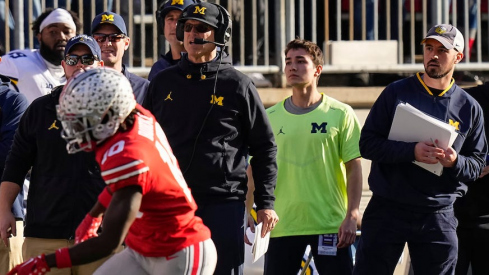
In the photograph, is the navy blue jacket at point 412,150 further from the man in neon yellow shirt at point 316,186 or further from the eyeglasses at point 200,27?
the eyeglasses at point 200,27

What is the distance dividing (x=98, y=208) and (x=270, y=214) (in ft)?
Result: 6.16

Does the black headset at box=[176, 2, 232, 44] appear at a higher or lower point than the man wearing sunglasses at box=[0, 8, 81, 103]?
higher

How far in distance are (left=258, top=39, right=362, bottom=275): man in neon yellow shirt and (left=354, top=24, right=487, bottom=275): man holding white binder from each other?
0.44m

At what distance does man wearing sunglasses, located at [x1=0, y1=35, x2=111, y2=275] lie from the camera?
758 centimetres

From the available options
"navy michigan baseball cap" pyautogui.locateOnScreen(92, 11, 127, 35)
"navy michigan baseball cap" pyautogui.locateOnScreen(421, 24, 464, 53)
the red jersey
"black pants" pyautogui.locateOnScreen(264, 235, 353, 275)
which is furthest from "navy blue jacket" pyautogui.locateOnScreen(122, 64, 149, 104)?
the red jersey

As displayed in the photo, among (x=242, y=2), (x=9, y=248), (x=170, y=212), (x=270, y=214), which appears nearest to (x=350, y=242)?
(x=270, y=214)

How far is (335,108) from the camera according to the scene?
29.1 ft

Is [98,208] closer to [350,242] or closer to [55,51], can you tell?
[350,242]

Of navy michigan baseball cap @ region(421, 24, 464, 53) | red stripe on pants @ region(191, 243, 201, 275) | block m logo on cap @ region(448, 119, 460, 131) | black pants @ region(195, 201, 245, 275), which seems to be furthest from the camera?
navy michigan baseball cap @ region(421, 24, 464, 53)

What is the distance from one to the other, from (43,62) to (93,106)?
3948 millimetres

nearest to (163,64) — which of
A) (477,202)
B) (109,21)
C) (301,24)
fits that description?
(109,21)

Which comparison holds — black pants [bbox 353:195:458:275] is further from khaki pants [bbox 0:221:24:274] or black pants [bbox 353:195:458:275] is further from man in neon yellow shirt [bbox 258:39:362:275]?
khaki pants [bbox 0:221:24:274]

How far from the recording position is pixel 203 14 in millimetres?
7551

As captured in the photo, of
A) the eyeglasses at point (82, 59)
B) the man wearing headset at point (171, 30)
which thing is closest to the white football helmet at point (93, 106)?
the eyeglasses at point (82, 59)
